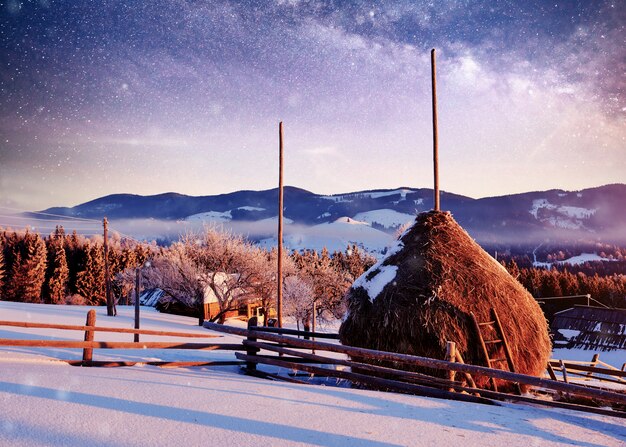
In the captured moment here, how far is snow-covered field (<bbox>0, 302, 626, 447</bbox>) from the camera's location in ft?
15.3

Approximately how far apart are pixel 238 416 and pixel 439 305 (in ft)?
17.7

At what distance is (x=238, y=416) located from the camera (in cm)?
546

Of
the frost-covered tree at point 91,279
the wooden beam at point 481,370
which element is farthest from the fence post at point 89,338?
the frost-covered tree at point 91,279

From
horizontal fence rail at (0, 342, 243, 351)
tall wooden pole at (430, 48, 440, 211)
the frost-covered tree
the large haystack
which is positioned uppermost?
tall wooden pole at (430, 48, 440, 211)

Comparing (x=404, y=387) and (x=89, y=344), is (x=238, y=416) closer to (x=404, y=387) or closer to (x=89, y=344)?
(x=404, y=387)

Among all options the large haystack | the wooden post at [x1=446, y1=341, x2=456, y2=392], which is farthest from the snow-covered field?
the large haystack

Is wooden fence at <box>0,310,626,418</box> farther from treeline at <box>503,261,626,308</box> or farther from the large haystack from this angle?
treeline at <box>503,261,626,308</box>

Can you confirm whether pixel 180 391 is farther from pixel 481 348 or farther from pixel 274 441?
pixel 481 348

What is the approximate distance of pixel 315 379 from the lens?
11.1 meters

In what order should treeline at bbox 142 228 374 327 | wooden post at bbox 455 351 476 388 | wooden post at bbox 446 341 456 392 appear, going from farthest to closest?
treeline at bbox 142 228 374 327
wooden post at bbox 455 351 476 388
wooden post at bbox 446 341 456 392

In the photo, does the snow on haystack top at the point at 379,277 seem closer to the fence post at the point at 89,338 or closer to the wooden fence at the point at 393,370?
the wooden fence at the point at 393,370

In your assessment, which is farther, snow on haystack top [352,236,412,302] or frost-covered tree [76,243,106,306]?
frost-covered tree [76,243,106,306]

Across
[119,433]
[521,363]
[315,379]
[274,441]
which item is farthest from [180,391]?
[521,363]

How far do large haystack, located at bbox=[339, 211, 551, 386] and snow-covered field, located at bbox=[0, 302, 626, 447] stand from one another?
1.98 m
